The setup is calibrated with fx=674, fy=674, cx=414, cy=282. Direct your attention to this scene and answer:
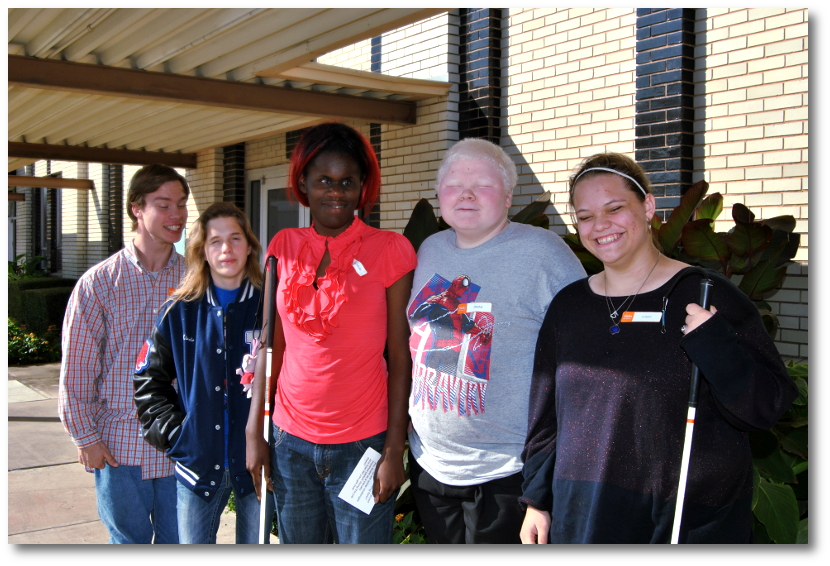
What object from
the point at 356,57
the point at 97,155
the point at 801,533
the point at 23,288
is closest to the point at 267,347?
the point at 801,533

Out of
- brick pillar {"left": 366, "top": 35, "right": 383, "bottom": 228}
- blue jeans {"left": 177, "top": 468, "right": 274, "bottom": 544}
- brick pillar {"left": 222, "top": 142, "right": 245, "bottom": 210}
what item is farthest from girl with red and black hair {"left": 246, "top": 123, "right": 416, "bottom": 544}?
brick pillar {"left": 222, "top": 142, "right": 245, "bottom": 210}

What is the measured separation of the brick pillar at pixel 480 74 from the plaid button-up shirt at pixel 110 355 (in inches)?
162

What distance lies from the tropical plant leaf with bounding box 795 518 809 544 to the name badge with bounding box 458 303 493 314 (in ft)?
7.02

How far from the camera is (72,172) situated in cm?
1465

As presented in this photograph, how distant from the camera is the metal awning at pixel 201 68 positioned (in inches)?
189

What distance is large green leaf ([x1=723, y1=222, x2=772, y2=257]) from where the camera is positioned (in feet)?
11.8

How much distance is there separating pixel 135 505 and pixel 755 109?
4.42m

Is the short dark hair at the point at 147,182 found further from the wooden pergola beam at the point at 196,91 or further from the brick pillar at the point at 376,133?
the brick pillar at the point at 376,133

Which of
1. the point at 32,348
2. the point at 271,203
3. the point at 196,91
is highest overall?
the point at 196,91

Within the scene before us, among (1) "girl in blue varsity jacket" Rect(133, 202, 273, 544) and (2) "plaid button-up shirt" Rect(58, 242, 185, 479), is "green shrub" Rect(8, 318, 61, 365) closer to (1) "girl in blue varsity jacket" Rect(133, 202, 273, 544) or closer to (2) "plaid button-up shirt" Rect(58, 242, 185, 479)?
(2) "plaid button-up shirt" Rect(58, 242, 185, 479)

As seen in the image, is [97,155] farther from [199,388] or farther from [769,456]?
[769,456]

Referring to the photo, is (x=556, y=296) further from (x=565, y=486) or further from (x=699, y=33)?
(x=699, y=33)

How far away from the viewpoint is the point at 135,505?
9.00 feet

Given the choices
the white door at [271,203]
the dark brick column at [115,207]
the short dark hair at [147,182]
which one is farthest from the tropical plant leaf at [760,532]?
the dark brick column at [115,207]
